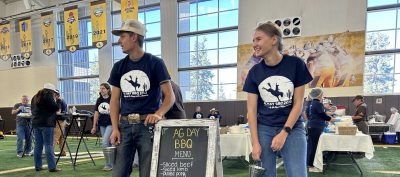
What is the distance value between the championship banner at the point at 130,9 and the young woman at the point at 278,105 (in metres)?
11.0

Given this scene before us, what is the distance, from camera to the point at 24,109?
836cm

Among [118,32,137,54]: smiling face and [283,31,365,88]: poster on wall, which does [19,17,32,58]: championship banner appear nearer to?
[283,31,365,88]: poster on wall

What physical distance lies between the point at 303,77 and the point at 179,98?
1846 millimetres

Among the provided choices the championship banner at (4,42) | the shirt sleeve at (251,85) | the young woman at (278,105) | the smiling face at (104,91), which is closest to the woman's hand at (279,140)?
the young woman at (278,105)

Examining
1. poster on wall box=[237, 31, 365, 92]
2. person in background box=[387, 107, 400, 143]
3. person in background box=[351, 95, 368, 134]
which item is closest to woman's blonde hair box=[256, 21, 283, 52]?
person in background box=[351, 95, 368, 134]

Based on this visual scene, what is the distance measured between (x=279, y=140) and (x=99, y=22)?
1266 cm

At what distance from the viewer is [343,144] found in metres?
4.88

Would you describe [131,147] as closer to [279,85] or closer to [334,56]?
[279,85]

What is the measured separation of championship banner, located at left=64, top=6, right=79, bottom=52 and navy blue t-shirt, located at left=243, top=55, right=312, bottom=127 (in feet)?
44.8

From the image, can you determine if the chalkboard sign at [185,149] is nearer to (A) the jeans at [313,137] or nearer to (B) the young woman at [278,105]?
(B) the young woman at [278,105]

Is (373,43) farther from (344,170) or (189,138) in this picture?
(189,138)

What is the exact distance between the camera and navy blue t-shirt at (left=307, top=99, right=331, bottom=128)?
5062 mm

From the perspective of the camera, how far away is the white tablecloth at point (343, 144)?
4832 mm

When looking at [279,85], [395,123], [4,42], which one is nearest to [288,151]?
[279,85]
